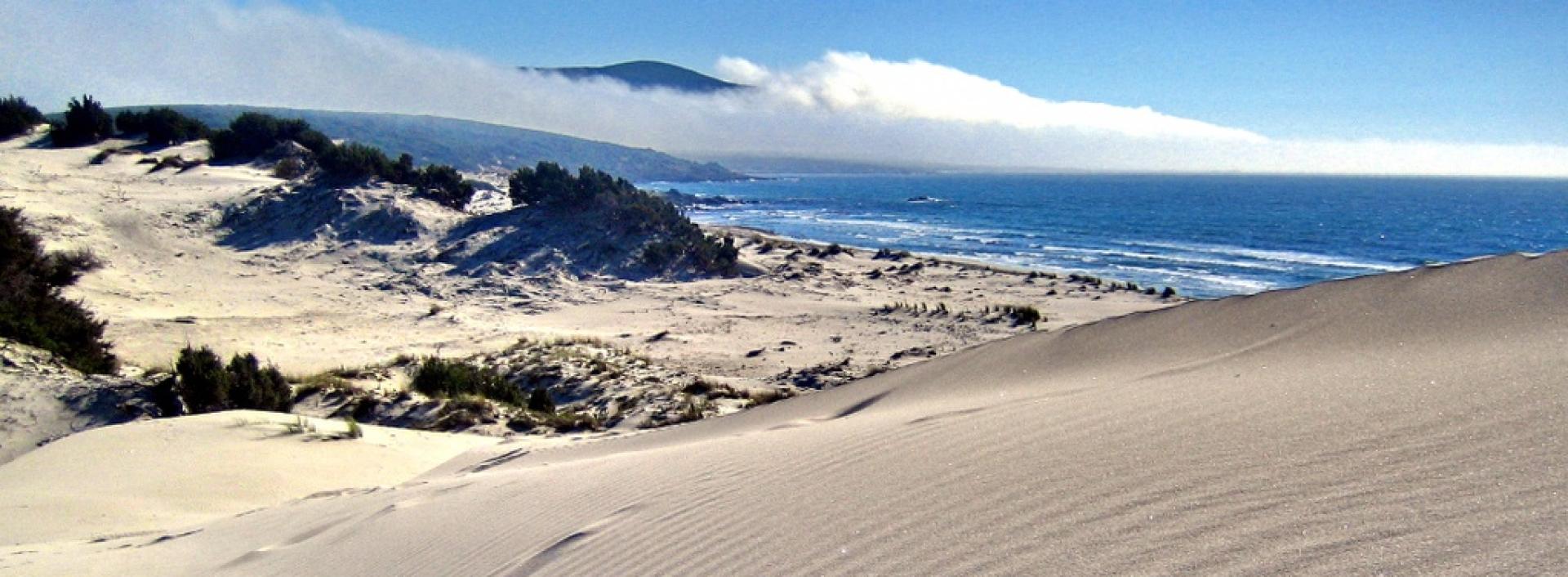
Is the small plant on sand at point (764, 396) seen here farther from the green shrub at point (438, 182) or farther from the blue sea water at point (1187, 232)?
the green shrub at point (438, 182)

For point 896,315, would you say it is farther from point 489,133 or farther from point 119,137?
point 489,133

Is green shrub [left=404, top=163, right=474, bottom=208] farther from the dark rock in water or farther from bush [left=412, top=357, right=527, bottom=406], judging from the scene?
the dark rock in water

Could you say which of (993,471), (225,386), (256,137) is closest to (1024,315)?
(225,386)

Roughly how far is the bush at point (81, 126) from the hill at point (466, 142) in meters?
51.4

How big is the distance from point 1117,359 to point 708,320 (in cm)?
1529

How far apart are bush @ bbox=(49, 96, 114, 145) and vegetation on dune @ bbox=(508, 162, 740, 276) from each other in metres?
16.1

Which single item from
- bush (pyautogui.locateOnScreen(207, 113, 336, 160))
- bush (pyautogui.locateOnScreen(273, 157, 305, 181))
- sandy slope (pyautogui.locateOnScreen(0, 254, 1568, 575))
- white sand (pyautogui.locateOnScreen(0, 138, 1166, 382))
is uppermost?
bush (pyautogui.locateOnScreen(207, 113, 336, 160))

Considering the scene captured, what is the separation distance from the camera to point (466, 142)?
116625 millimetres

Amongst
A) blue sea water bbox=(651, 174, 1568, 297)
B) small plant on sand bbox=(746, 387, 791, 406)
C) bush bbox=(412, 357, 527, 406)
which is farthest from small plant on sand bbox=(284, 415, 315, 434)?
blue sea water bbox=(651, 174, 1568, 297)

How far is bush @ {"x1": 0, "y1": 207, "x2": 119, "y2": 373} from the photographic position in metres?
9.70

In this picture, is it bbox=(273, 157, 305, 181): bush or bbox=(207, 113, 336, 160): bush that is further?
bbox=(207, 113, 336, 160): bush

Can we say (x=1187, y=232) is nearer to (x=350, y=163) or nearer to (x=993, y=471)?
(x=350, y=163)

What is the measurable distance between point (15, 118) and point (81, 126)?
2.64 metres

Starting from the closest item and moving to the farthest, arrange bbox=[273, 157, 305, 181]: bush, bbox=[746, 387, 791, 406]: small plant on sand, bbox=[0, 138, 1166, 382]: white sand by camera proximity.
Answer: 1. bbox=[746, 387, 791, 406]: small plant on sand
2. bbox=[0, 138, 1166, 382]: white sand
3. bbox=[273, 157, 305, 181]: bush
